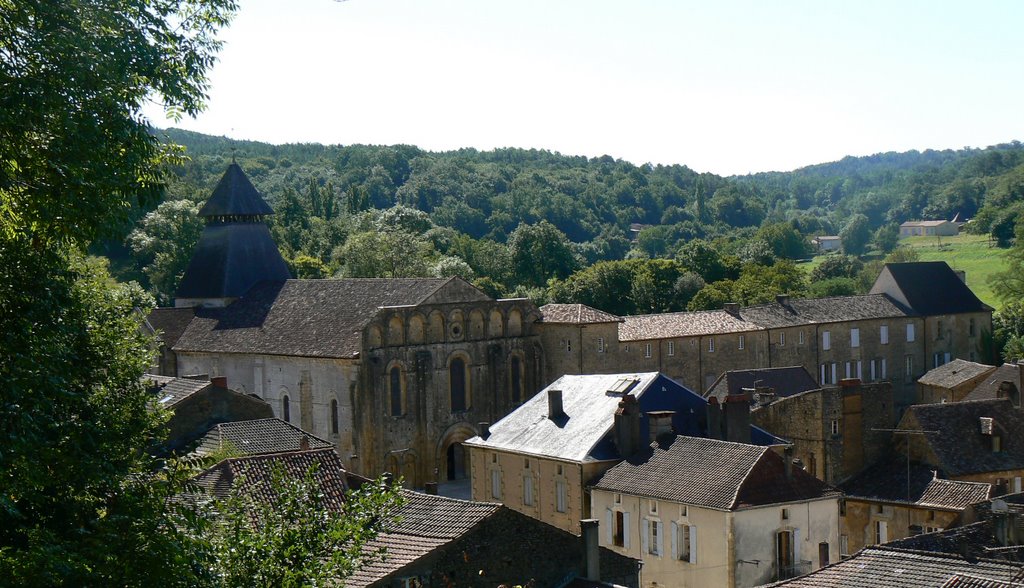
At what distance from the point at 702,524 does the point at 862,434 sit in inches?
356

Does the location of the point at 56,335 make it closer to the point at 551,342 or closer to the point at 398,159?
the point at 551,342

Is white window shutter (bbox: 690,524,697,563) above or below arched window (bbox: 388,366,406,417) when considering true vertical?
below

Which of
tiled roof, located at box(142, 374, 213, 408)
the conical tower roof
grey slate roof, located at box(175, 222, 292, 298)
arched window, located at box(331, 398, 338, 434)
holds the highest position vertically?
the conical tower roof

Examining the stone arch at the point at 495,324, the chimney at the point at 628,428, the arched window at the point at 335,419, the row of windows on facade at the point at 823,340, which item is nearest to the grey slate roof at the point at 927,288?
the row of windows on facade at the point at 823,340

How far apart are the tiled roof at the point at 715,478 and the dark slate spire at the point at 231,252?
3021 centimetres

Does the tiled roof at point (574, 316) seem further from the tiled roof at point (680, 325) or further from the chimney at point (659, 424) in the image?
the chimney at point (659, 424)

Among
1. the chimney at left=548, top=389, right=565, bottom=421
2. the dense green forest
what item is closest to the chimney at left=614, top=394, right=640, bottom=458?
the chimney at left=548, top=389, right=565, bottom=421

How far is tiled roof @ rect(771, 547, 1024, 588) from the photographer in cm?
2139

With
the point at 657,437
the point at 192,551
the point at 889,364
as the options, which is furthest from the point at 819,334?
the point at 192,551

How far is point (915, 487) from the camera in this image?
35.2 metres

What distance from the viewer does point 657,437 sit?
35.5 m

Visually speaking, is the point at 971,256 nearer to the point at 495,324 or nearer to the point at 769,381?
the point at 769,381

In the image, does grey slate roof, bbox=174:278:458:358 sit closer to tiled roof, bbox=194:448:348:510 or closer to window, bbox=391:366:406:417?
window, bbox=391:366:406:417

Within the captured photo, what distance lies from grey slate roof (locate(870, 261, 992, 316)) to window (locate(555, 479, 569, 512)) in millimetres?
43529
